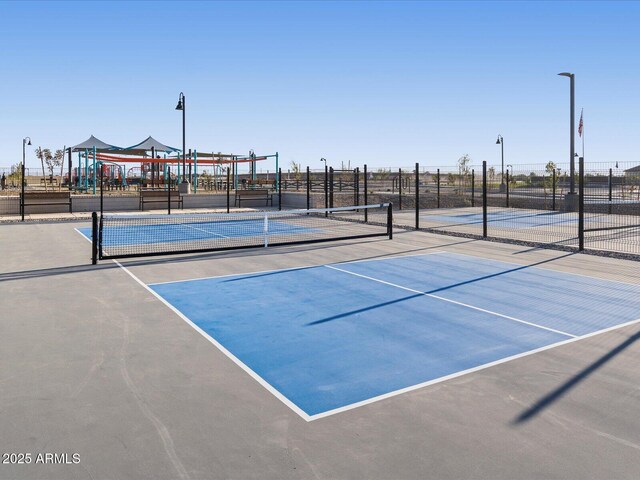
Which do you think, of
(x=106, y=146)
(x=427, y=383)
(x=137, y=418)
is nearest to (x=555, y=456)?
(x=427, y=383)

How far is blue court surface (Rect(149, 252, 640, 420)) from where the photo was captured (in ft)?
19.4

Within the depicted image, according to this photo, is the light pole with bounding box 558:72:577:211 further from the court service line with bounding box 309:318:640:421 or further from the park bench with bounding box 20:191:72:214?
the park bench with bounding box 20:191:72:214

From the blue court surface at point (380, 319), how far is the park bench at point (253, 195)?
20807 mm

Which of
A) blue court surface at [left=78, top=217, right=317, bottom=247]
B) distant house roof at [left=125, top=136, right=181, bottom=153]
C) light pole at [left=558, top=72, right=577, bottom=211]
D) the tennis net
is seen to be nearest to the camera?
the tennis net

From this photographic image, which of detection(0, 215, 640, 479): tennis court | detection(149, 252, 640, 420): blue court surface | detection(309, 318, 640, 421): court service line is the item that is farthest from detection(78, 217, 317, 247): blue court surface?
detection(309, 318, 640, 421): court service line

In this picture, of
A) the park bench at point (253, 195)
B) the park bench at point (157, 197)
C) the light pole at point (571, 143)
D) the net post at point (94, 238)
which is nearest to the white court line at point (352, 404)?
the net post at point (94, 238)

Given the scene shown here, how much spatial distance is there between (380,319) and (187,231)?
44.6ft

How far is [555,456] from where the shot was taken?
13.8ft

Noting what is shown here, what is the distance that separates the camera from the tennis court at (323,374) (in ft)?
13.8

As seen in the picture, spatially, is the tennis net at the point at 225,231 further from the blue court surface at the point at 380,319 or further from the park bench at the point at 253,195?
the park bench at the point at 253,195

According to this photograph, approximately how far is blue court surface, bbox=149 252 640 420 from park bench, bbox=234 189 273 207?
20807 millimetres

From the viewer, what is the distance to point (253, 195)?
3334cm

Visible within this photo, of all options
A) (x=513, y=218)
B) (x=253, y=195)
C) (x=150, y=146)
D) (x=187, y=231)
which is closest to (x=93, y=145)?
(x=150, y=146)

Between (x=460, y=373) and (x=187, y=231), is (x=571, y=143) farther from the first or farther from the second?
(x=460, y=373)
